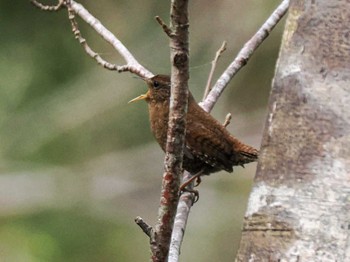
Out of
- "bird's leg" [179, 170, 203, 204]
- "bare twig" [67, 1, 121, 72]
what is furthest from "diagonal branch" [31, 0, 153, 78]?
"bird's leg" [179, 170, 203, 204]

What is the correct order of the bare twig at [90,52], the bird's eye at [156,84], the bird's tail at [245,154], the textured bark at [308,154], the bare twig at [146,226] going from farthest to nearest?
the bird's tail at [245,154], the bird's eye at [156,84], the bare twig at [90,52], the bare twig at [146,226], the textured bark at [308,154]

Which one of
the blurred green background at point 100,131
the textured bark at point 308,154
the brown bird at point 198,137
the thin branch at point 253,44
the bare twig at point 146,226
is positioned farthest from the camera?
the blurred green background at point 100,131

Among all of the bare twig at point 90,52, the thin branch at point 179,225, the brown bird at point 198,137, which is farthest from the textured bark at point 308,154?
the brown bird at point 198,137

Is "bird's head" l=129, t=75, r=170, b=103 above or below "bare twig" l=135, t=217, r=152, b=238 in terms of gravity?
above

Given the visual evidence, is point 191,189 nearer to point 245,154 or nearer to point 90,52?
point 90,52

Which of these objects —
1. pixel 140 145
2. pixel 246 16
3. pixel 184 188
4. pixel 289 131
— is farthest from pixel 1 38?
pixel 289 131

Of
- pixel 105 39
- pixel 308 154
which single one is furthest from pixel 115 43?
pixel 308 154

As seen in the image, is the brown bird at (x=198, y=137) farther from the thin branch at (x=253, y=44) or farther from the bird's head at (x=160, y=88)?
the thin branch at (x=253, y=44)

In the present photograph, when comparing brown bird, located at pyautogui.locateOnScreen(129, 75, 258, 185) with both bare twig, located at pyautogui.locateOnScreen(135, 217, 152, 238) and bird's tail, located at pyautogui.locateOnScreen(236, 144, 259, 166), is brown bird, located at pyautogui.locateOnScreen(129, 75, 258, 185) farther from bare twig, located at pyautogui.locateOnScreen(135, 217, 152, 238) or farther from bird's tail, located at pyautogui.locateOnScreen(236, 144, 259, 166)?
bare twig, located at pyautogui.locateOnScreen(135, 217, 152, 238)
